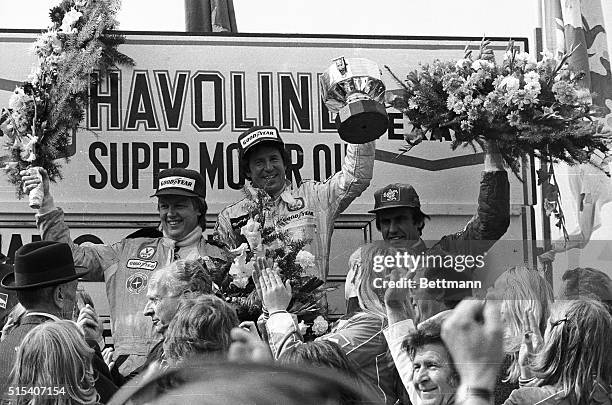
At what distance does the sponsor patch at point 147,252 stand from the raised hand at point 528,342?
2135 mm

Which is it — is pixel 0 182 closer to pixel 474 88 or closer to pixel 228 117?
pixel 228 117

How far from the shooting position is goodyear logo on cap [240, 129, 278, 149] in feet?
20.2

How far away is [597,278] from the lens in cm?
520

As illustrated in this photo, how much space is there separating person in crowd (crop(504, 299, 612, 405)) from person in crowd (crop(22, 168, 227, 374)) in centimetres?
188

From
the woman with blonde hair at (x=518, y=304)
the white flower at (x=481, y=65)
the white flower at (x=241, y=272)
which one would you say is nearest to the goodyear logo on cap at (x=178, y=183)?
the white flower at (x=241, y=272)

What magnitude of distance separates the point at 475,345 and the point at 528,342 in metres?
0.31

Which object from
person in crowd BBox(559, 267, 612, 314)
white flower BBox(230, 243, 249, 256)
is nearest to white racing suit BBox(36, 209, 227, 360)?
white flower BBox(230, 243, 249, 256)

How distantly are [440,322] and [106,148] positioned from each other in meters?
3.01

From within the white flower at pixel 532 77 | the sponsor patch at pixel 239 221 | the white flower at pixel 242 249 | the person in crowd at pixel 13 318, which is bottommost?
the person in crowd at pixel 13 318

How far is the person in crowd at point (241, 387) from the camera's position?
1.13 meters

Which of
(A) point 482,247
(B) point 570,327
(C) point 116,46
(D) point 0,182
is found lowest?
(B) point 570,327

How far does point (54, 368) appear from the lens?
454 centimetres

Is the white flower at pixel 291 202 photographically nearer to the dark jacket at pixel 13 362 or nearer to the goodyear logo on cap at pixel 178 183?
the goodyear logo on cap at pixel 178 183

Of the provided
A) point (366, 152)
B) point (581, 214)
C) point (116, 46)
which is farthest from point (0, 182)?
point (581, 214)
